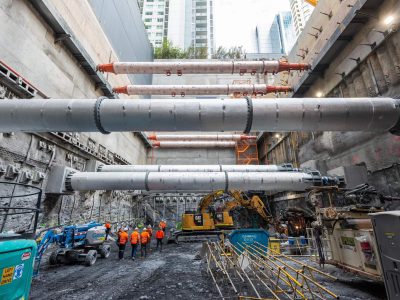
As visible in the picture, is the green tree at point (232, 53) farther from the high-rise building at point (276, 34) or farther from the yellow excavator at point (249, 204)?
the high-rise building at point (276, 34)

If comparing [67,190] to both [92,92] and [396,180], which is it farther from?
[396,180]

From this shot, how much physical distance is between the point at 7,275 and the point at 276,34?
113 meters

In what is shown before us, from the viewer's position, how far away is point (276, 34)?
314ft

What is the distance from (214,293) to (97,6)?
720 inches

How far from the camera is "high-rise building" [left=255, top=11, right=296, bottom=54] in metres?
93.1

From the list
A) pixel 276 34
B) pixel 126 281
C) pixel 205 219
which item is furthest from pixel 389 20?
pixel 276 34

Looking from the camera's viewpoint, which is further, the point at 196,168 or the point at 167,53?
the point at 167,53

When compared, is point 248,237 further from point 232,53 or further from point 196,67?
point 232,53

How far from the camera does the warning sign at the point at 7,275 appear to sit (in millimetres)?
2482

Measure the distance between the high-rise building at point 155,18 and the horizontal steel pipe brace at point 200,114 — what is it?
57491 mm

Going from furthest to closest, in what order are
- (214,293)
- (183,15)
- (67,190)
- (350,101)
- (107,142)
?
(183,15) < (107,142) < (67,190) < (350,101) < (214,293)

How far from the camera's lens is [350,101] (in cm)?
647

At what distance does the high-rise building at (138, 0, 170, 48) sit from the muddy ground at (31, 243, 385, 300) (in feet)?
194

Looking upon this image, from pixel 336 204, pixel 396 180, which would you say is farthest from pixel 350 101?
pixel 336 204
